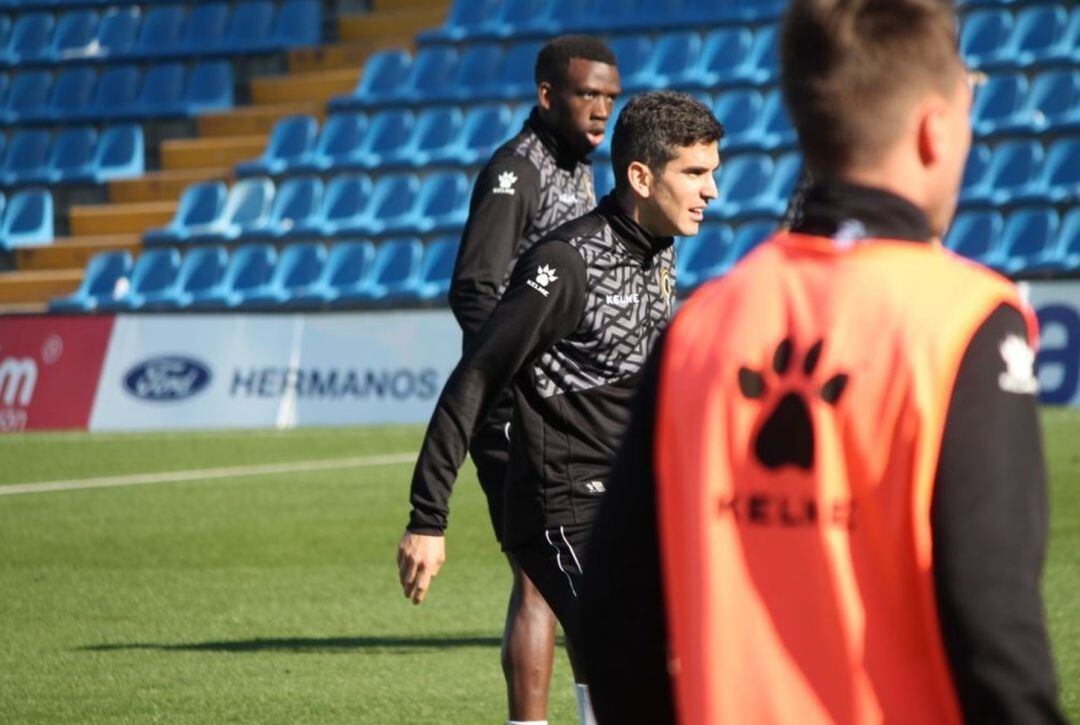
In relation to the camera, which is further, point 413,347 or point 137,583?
point 413,347

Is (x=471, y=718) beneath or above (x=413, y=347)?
beneath

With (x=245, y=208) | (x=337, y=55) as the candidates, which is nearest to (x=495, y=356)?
(x=245, y=208)

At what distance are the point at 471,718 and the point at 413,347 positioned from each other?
1120 cm

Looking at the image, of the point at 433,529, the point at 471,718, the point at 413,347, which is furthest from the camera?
the point at 413,347

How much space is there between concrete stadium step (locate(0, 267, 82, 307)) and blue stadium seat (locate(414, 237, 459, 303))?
532cm

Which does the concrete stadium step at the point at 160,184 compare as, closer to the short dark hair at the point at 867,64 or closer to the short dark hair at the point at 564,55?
the short dark hair at the point at 564,55

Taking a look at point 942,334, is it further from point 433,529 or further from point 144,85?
point 144,85

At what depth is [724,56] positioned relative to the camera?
906 inches

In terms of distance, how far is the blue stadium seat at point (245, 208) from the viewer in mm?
24125

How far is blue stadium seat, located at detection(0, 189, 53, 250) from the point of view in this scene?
1011 inches


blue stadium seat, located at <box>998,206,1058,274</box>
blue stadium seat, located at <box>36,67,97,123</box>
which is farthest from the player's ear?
blue stadium seat, located at <box>36,67,97,123</box>

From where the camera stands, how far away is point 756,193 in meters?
21.4

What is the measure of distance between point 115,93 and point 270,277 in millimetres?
5581

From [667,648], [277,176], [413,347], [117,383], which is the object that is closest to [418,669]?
[667,648]
